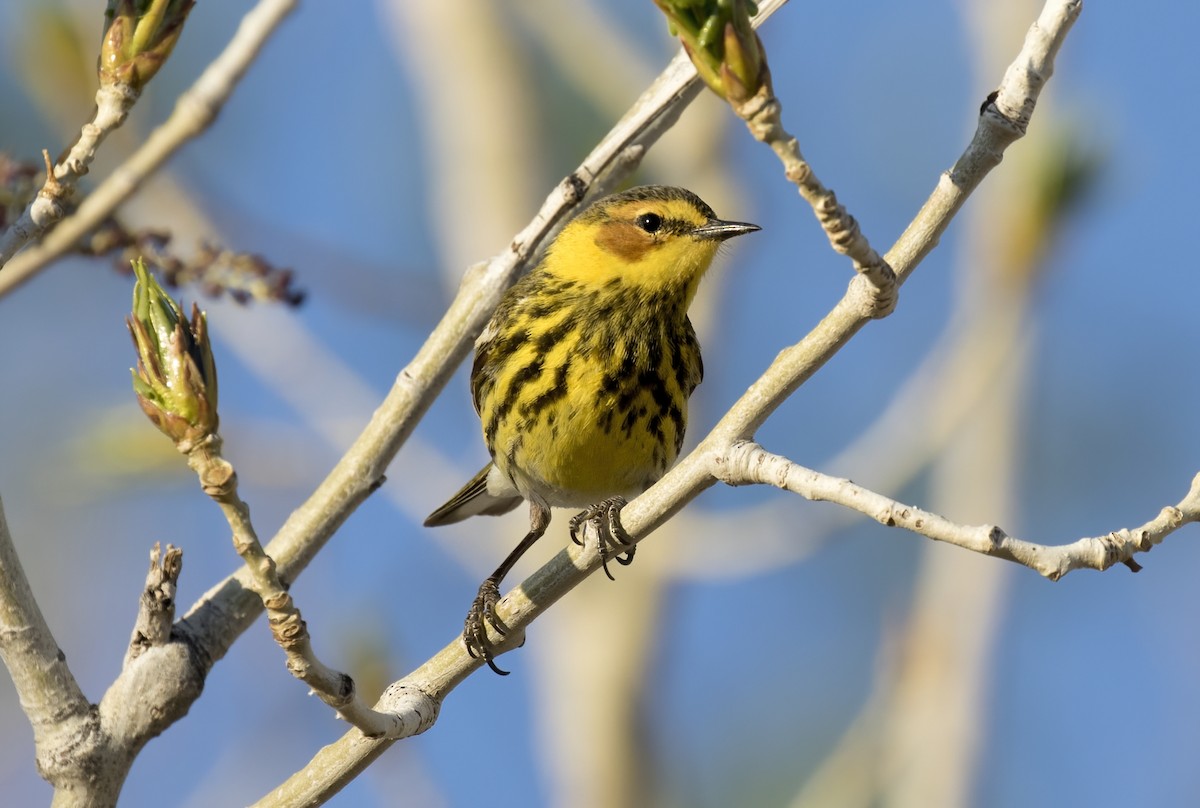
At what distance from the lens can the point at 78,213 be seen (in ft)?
10.9

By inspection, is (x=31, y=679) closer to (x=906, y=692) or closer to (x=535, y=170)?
(x=906, y=692)

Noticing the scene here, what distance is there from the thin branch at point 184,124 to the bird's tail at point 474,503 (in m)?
2.85

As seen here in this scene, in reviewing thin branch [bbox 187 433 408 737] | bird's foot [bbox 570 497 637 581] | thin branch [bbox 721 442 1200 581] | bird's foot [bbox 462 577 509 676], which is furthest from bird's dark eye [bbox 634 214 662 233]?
thin branch [bbox 187 433 408 737]

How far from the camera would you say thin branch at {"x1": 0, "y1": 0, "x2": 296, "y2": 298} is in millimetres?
3139

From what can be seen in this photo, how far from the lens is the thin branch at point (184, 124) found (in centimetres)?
314

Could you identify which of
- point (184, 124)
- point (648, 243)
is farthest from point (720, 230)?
point (184, 124)

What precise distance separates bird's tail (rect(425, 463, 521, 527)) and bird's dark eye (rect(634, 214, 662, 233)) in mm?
1253

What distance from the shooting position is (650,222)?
5273mm

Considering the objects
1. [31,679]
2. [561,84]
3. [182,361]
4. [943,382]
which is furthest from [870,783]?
[561,84]

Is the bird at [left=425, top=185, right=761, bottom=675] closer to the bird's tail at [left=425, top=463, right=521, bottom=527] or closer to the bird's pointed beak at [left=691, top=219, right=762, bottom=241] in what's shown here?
the bird's pointed beak at [left=691, top=219, right=762, bottom=241]

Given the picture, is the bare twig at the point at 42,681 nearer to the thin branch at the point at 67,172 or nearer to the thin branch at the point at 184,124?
the thin branch at the point at 67,172

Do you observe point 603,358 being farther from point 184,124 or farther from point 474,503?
point 184,124

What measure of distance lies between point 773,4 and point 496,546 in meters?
6.75

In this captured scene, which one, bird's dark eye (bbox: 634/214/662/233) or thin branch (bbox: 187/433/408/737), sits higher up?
bird's dark eye (bbox: 634/214/662/233)
